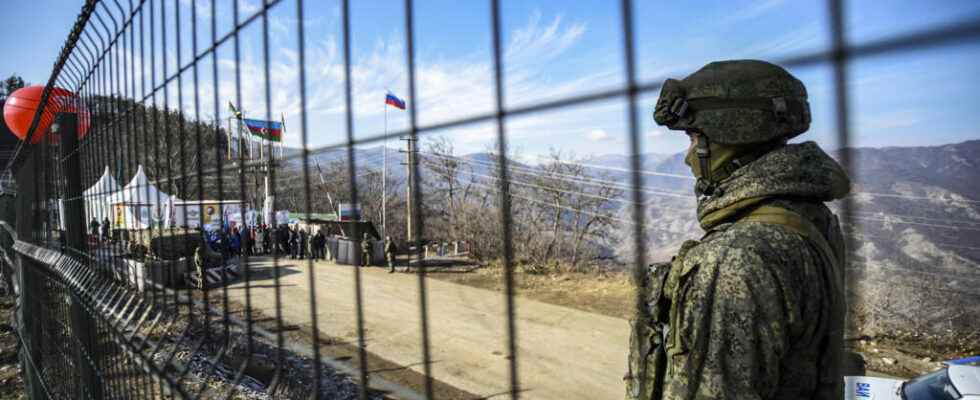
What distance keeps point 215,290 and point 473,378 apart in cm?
922

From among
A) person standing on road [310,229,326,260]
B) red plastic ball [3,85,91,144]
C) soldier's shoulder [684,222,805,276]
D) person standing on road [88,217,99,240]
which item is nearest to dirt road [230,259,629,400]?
person standing on road [310,229,326,260]

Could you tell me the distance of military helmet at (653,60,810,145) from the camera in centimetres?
110

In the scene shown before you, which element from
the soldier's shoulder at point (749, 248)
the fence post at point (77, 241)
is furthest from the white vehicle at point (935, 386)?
the fence post at point (77, 241)

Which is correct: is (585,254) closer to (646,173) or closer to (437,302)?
(437,302)

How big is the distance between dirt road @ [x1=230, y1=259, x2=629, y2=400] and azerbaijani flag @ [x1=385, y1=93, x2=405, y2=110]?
474 cm

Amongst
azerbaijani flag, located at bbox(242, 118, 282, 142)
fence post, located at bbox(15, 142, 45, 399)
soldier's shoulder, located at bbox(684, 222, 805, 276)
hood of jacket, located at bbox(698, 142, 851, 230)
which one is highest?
azerbaijani flag, located at bbox(242, 118, 282, 142)

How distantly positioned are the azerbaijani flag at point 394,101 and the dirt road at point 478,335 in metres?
4.74

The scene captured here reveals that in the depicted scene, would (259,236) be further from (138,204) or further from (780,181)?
(780,181)

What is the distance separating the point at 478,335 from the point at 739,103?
403 inches

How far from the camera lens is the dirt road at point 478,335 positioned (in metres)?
8.38

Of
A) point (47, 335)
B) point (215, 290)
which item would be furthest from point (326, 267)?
point (47, 335)

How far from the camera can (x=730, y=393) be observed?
43.6 inches

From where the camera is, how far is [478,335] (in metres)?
11.0

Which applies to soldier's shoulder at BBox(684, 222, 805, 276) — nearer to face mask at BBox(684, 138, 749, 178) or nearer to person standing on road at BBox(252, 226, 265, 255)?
face mask at BBox(684, 138, 749, 178)
